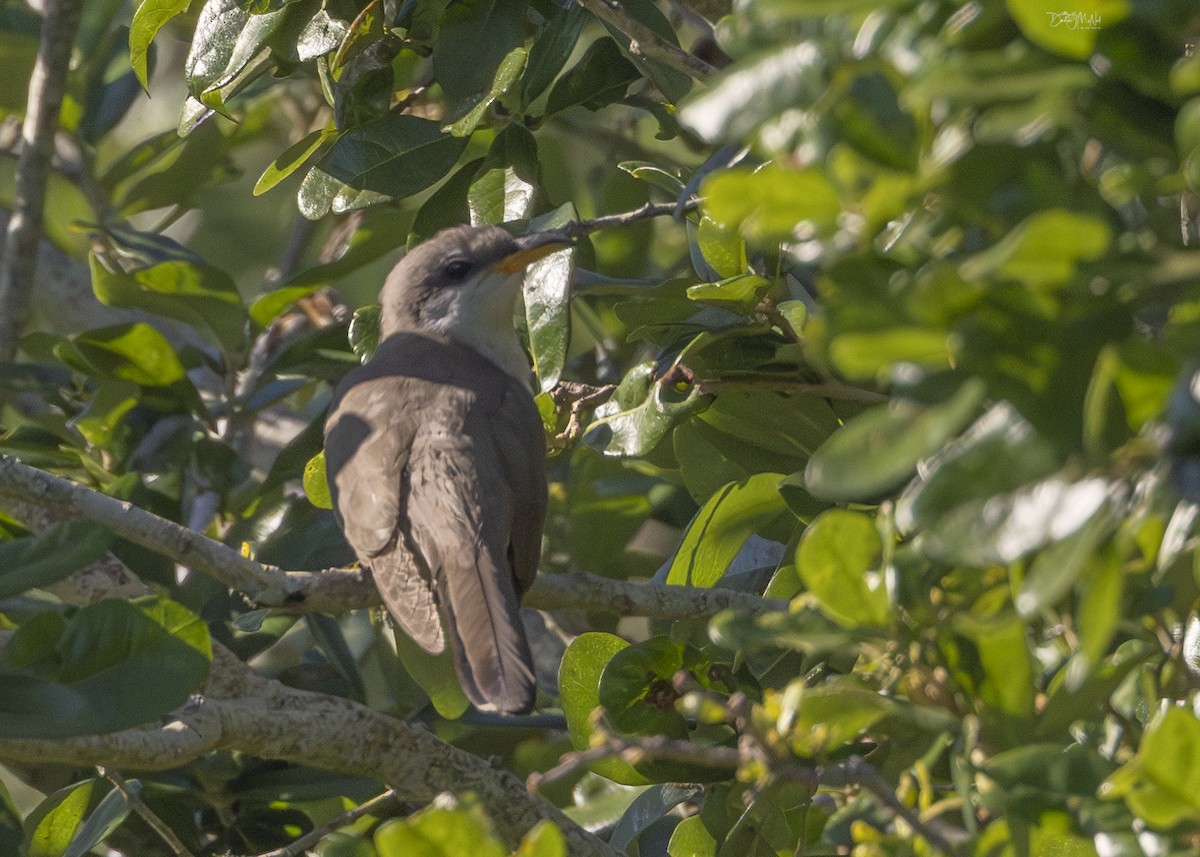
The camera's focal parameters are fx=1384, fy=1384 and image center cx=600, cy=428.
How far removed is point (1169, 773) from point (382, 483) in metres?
3.09

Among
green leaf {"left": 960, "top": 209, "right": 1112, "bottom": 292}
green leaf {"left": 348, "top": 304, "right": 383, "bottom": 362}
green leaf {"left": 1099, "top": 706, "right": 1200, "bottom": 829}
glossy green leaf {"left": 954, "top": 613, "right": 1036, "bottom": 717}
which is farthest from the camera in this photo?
green leaf {"left": 348, "top": 304, "right": 383, "bottom": 362}

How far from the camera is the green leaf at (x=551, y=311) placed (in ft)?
12.8

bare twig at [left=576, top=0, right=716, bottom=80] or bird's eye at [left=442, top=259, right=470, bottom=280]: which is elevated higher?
bare twig at [left=576, top=0, right=716, bottom=80]

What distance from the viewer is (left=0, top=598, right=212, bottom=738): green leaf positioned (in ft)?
9.43

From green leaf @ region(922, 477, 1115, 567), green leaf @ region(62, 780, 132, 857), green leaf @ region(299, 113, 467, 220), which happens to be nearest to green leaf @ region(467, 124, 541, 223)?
green leaf @ region(299, 113, 467, 220)

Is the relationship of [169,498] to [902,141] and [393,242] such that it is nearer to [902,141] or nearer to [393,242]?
[393,242]

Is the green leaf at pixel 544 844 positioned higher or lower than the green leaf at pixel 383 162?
lower

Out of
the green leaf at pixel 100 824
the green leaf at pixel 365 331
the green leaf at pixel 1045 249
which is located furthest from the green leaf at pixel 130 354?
the green leaf at pixel 1045 249

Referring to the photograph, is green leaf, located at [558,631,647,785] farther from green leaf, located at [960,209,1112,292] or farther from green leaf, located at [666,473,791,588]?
green leaf, located at [960,209,1112,292]

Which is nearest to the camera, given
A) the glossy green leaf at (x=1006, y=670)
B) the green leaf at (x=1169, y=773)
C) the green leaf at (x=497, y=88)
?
the green leaf at (x=1169, y=773)

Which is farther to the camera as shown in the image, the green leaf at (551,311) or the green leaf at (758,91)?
the green leaf at (551,311)

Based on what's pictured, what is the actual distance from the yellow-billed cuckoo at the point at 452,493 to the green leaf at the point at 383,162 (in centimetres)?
41

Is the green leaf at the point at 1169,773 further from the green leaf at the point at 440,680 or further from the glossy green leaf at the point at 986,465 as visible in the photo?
the green leaf at the point at 440,680

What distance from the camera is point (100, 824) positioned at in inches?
147
